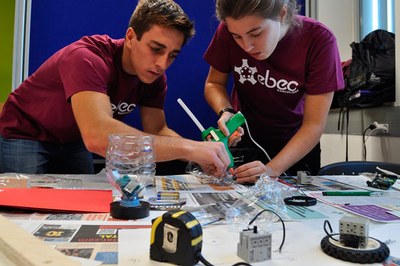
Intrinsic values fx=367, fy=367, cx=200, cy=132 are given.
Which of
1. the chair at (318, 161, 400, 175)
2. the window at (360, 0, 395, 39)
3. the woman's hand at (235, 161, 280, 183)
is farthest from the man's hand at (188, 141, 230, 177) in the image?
the window at (360, 0, 395, 39)

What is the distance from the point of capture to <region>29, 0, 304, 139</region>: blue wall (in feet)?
7.59

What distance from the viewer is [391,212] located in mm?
803

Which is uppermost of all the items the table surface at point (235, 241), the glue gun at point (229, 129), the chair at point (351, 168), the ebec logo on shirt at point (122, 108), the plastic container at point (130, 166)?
the ebec logo on shirt at point (122, 108)

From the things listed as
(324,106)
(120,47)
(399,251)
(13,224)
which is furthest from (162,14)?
(399,251)

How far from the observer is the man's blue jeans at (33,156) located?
4.61ft

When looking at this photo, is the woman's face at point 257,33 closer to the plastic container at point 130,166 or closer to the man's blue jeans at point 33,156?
the plastic container at point 130,166

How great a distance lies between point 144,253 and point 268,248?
18cm

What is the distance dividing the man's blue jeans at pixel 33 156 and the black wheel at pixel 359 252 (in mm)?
1204

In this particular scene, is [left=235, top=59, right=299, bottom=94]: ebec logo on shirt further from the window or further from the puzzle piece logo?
the window

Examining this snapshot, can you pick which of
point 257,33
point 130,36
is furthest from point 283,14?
point 130,36

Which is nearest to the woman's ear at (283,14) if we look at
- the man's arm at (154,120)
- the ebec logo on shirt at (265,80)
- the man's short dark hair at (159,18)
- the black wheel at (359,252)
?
the ebec logo on shirt at (265,80)

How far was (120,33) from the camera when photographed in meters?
2.40

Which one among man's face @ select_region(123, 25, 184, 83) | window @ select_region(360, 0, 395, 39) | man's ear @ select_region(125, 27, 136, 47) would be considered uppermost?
window @ select_region(360, 0, 395, 39)

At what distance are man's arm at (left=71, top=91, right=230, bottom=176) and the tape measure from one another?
54 cm
